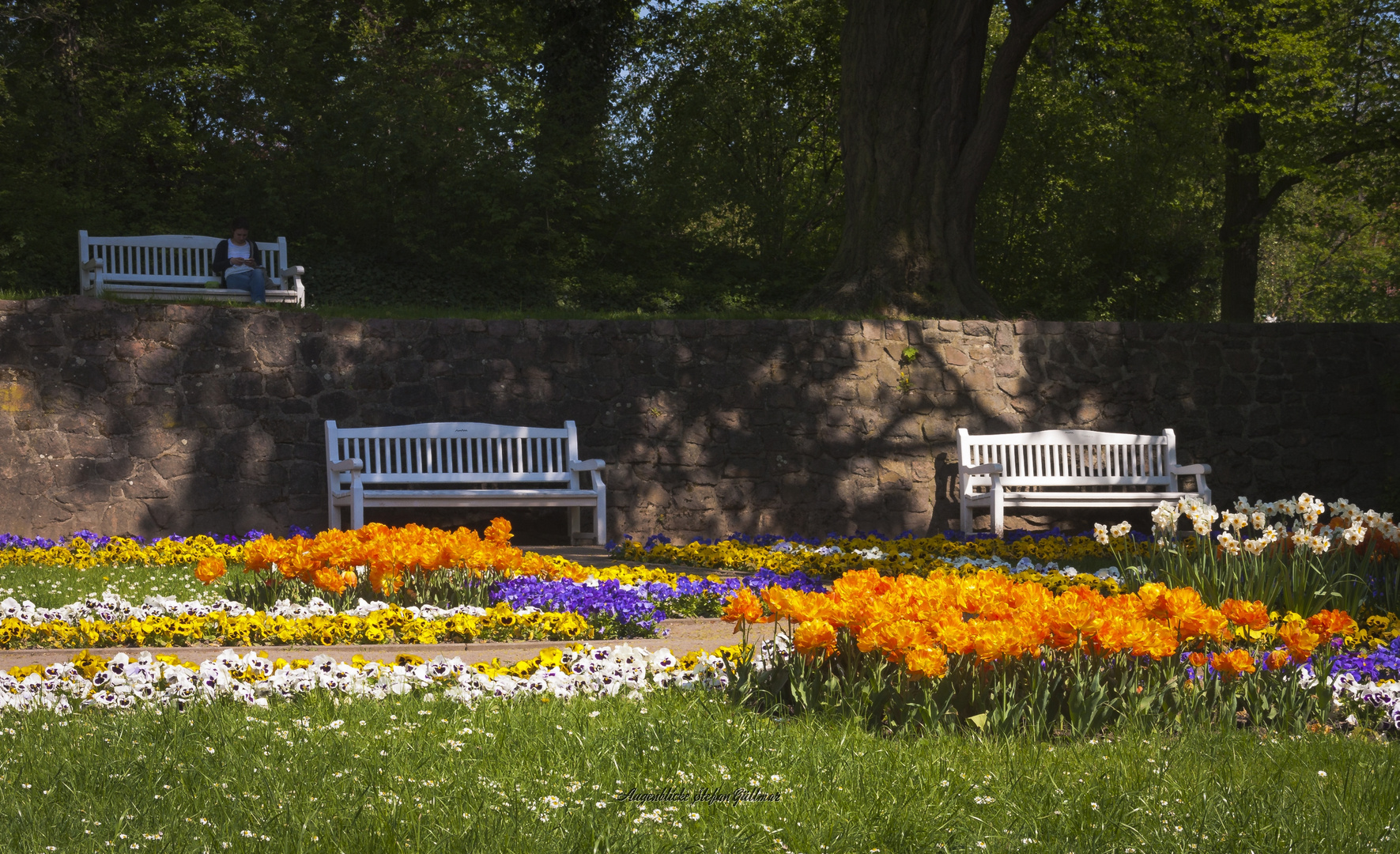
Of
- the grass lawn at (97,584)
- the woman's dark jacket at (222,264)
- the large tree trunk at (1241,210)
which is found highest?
the large tree trunk at (1241,210)

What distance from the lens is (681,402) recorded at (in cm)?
952

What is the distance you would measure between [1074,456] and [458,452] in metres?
4.85

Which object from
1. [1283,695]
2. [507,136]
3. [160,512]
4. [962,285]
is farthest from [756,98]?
[1283,695]

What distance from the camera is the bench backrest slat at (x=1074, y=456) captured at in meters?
9.62

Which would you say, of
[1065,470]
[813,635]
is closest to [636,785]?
[813,635]

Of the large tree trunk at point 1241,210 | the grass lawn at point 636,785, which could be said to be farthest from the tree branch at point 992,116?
the grass lawn at point 636,785

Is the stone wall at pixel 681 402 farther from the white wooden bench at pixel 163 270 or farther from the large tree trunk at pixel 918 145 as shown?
the white wooden bench at pixel 163 270

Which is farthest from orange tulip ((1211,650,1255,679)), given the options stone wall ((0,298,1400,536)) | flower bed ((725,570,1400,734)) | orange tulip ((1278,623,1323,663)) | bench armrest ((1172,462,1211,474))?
bench armrest ((1172,462,1211,474))

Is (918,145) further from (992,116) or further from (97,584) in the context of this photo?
(97,584)

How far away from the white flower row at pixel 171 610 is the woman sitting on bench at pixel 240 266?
5986 mm

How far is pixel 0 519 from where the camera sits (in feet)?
26.8

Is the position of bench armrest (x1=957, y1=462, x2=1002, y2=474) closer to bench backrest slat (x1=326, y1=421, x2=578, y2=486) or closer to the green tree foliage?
bench backrest slat (x1=326, y1=421, x2=578, y2=486)

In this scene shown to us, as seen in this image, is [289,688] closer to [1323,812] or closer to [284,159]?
[1323,812]

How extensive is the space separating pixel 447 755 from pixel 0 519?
6.59 meters
